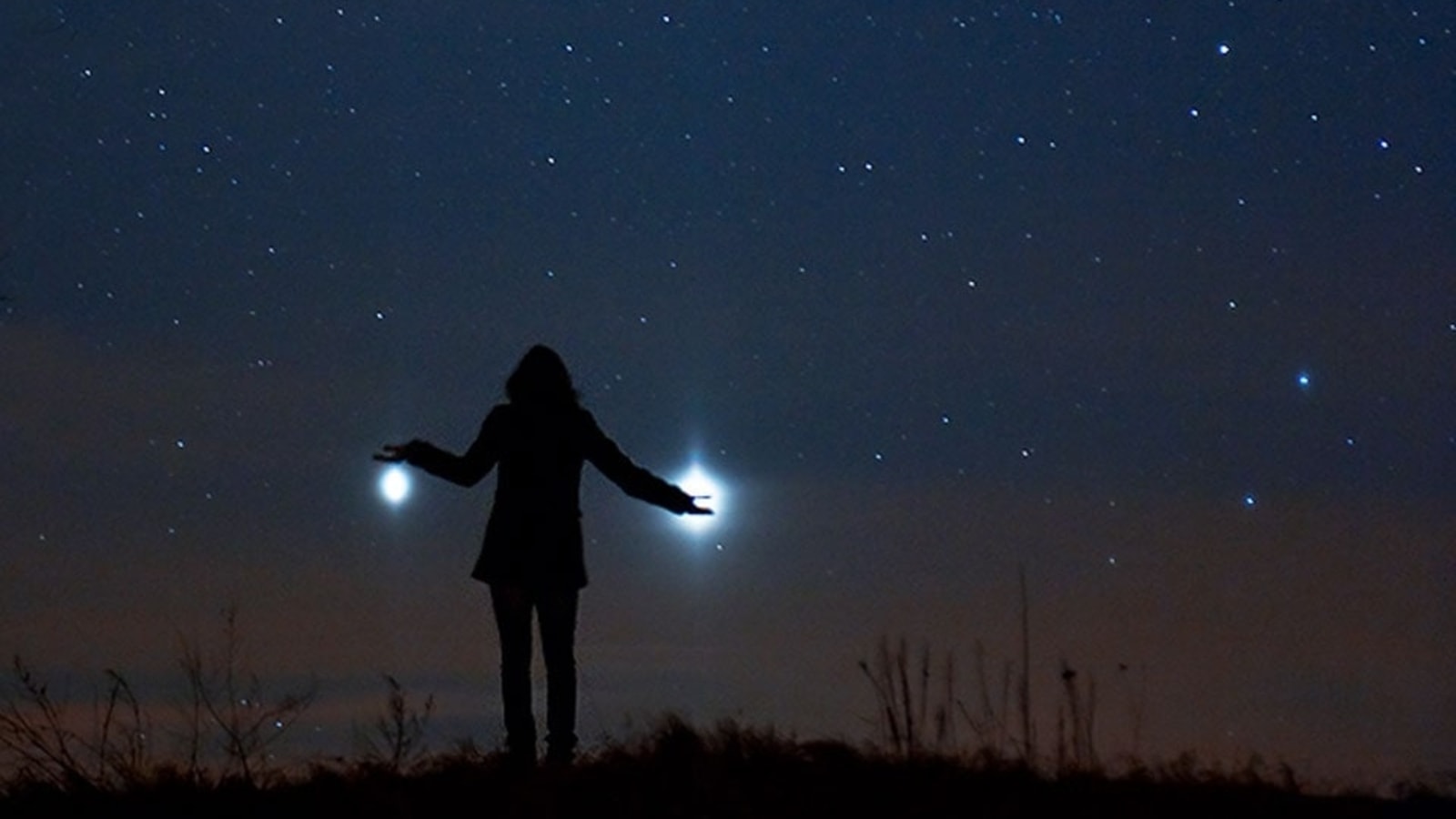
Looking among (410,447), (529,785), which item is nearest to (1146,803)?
(529,785)

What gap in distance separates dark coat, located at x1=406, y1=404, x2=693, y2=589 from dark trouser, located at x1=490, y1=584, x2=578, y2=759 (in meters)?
0.08

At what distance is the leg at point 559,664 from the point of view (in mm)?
10453

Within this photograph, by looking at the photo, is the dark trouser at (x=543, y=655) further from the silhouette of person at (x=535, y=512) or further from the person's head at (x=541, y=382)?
the person's head at (x=541, y=382)

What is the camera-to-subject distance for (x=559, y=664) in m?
10.5

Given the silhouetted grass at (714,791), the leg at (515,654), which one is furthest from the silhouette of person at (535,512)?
the silhouetted grass at (714,791)

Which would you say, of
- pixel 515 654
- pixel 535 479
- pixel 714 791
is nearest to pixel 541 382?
pixel 535 479

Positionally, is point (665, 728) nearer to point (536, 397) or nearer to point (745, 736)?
point (745, 736)

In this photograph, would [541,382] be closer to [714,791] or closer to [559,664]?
[559,664]

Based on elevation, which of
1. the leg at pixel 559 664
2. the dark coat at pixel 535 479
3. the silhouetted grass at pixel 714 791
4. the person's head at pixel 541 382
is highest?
the person's head at pixel 541 382

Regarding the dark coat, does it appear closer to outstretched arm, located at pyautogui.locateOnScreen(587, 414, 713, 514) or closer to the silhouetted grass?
outstretched arm, located at pyautogui.locateOnScreen(587, 414, 713, 514)

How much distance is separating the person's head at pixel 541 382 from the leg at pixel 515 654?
2.86 feet

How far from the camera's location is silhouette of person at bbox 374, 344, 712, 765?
10445mm

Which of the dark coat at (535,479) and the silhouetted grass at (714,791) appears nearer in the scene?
the silhouetted grass at (714,791)

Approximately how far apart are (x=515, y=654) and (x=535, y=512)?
0.64 m
